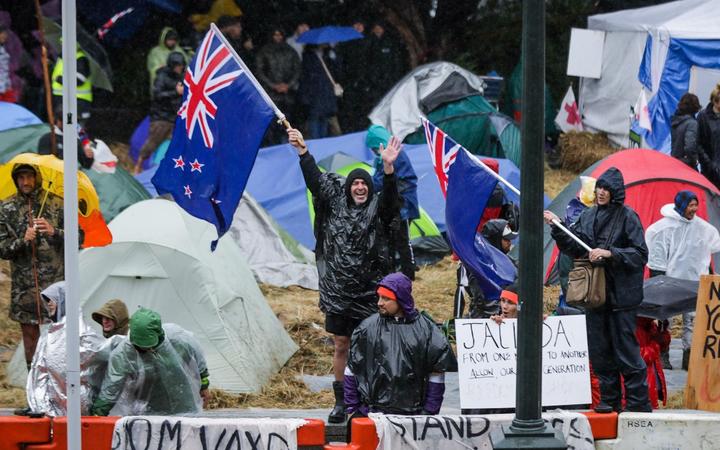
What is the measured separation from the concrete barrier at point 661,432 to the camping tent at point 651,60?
10.9m

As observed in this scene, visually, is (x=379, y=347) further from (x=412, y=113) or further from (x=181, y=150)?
(x=412, y=113)

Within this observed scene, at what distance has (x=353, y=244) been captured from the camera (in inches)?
392

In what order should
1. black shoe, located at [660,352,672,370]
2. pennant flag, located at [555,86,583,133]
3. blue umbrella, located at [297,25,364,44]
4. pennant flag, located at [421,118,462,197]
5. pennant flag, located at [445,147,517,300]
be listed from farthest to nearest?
pennant flag, located at [555,86,583,133], blue umbrella, located at [297,25,364,44], black shoe, located at [660,352,672,370], pennant flag, located at [421,118,462,197], pennant flag, located at [445,147,517,300]

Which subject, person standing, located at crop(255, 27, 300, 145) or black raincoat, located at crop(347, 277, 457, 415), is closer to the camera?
black raincoat, located at crop(347, 277, 457, 415)

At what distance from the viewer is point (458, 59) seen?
24.2 metres

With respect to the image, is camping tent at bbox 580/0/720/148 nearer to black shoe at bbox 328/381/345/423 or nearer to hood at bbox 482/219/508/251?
hood at bbox 482/219/508/251

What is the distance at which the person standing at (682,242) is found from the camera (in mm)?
12938

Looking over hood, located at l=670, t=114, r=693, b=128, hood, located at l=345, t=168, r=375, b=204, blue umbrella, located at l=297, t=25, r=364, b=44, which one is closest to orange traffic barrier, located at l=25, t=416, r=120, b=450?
hood, located at l=345, t=168, r=375, b=204

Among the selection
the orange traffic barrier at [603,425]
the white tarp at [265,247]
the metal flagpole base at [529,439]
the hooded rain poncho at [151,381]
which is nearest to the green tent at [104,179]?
the white tarp at [265,247]

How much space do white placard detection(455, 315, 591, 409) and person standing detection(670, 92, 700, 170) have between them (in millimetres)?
6978

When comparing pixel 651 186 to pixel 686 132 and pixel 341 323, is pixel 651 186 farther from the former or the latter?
pixel 341 323

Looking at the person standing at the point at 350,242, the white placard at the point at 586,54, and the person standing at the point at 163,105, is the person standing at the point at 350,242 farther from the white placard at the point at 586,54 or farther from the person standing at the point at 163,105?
the white placard at the point at 586,54

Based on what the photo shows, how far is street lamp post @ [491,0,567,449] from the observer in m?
7.61

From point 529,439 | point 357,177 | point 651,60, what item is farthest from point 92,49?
point 529,439
